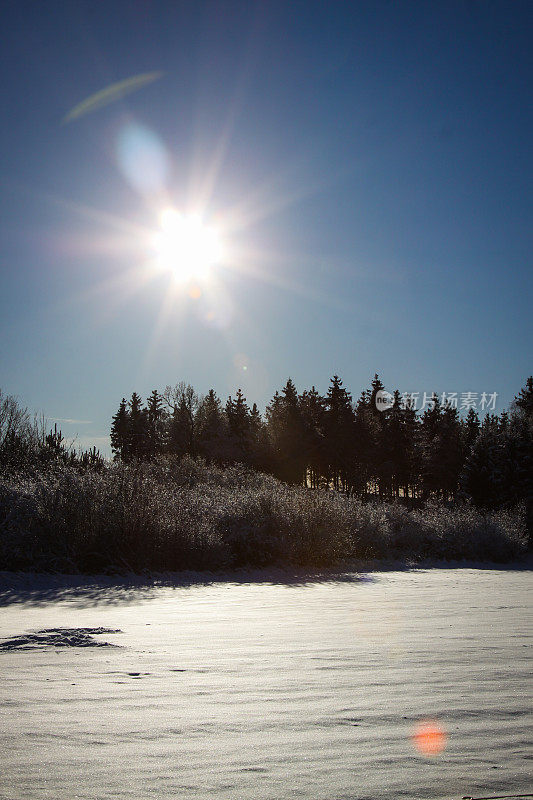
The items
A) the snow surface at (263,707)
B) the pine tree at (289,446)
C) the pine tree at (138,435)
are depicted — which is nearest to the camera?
the snow surface at (263,707)

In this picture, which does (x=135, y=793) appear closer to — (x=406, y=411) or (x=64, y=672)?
(x=64, y=672)

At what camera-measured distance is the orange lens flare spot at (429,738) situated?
226cm

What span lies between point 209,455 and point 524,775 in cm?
5847

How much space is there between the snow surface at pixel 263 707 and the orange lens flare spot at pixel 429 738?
0.11 feet

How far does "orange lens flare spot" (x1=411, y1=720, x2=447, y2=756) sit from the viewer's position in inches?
88.9

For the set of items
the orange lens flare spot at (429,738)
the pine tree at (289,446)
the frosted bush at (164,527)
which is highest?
the pine tree at (289,446)

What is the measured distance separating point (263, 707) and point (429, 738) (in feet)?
2.67

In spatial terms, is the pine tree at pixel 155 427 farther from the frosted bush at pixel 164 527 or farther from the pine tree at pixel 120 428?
the frosted bush at pixel 164 527

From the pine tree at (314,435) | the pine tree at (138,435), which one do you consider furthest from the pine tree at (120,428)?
the pine tree at (314,435)

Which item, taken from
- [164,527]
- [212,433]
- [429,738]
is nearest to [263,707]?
[429,738]

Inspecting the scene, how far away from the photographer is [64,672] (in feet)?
11.9

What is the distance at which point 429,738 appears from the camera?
94.3 inches

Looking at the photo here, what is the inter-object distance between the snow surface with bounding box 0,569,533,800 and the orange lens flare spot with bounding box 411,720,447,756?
34mm

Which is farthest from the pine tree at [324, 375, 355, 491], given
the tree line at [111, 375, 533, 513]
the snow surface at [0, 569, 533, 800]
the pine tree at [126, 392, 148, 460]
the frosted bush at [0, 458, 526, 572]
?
the snow surface at [0, 569, 533, 800]
